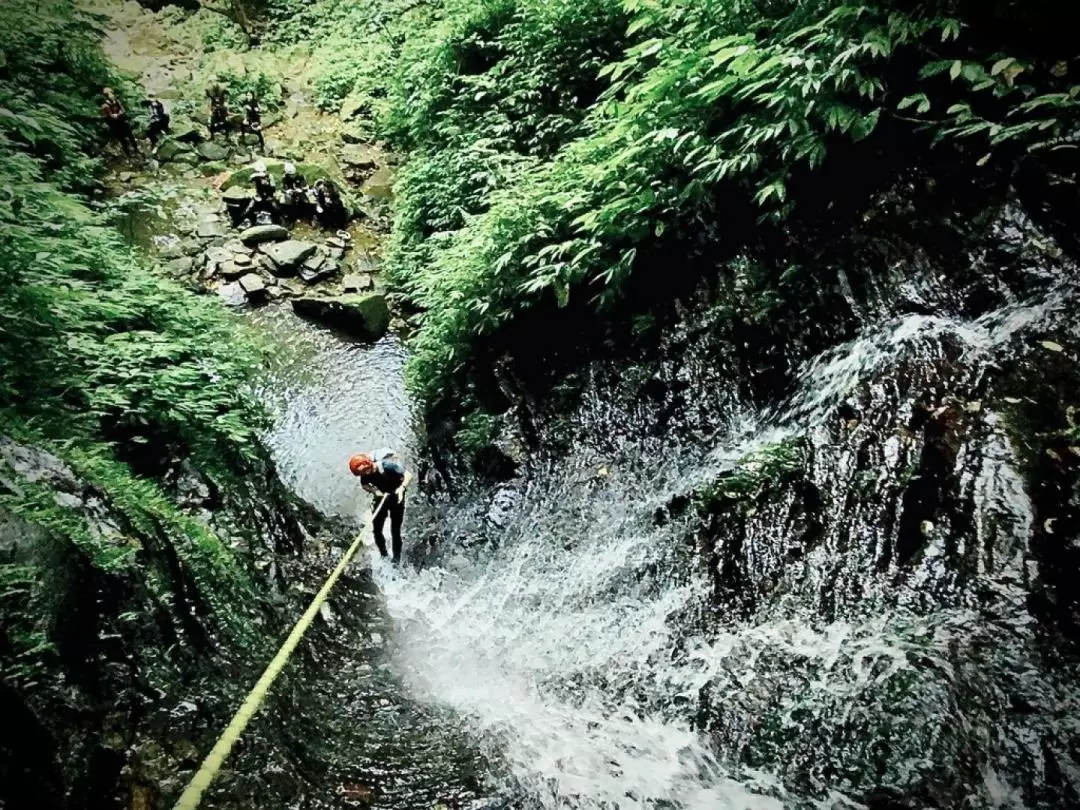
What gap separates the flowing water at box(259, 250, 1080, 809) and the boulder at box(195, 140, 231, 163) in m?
15.9

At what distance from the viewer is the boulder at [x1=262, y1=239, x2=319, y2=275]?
13922 millimetres

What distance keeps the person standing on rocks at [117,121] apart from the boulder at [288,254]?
19.3 ft

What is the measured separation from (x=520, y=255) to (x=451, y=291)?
4.99 feet

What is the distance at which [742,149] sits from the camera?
18.9ft

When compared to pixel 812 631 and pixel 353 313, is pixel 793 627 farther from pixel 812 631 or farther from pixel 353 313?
pixel 353 313

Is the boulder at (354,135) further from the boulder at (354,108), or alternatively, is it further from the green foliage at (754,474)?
the green foliage at (754,474)

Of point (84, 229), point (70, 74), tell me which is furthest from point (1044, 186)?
point (70, 74)

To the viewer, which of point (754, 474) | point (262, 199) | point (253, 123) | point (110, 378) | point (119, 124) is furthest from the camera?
point (253, 123)

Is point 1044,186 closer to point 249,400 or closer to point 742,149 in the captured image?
point 742,149

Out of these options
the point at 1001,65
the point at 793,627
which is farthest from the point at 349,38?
the point at 793,627

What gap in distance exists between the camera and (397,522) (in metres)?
7.74

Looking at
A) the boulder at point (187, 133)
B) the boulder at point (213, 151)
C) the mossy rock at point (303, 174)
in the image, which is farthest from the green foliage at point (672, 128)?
the boulder at point (187, 133)

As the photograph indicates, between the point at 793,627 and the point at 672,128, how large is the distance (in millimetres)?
4849

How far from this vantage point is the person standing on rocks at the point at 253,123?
1756 cm
